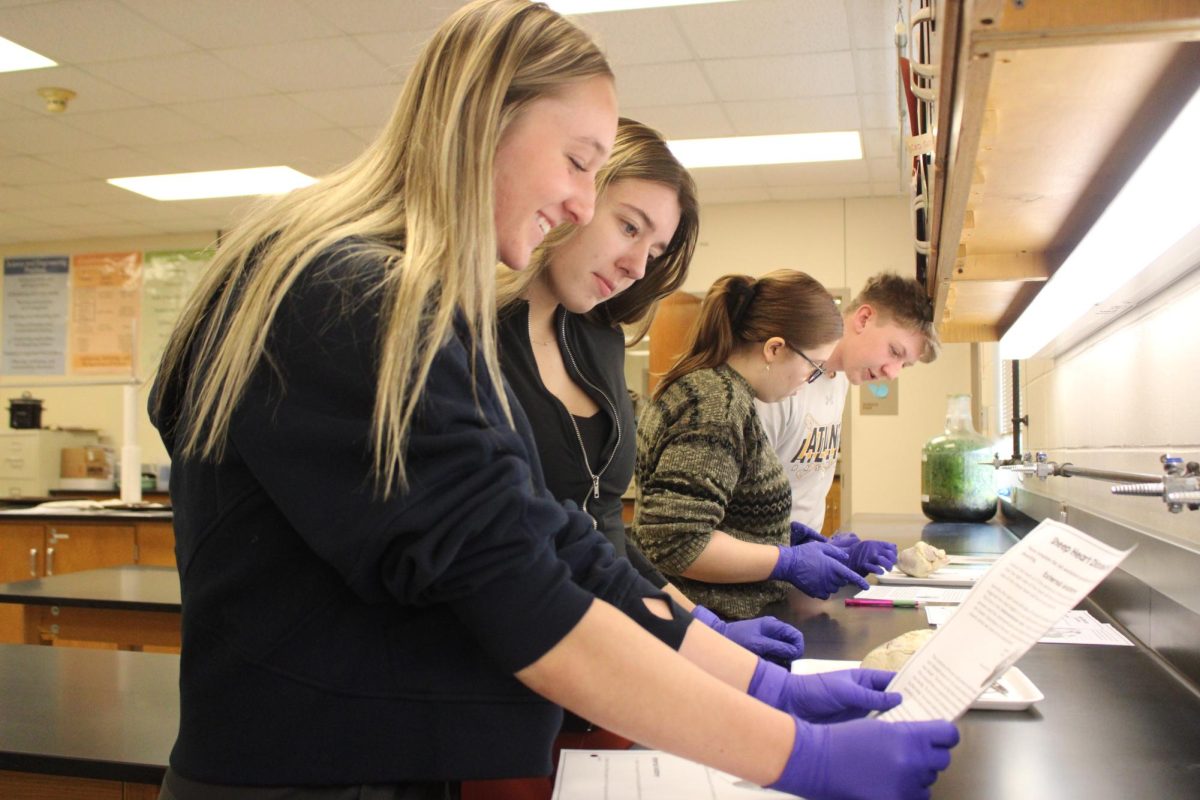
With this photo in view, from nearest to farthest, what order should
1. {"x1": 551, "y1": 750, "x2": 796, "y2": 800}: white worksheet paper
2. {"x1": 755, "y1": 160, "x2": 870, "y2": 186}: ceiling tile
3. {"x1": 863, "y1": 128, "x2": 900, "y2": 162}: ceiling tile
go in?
{"x1": 551, "y1": 750, "x2": 796, "y2": 800}: white worksheet paper → {"x1": 863, "y1": 128, "x2": 900, "y2": 162}: ceiling tile → {"x1": 755, "y1": 160, "x2": 870, "y2": 186}: ceiling tile

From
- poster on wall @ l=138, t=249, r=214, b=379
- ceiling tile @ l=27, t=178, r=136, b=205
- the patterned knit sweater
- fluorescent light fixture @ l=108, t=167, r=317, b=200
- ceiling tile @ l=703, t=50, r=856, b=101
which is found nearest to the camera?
the patterned knit sweater

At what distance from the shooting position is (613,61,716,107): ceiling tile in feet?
12.9

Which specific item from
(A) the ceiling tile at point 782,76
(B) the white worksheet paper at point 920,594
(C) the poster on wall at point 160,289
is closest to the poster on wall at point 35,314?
(C) the poster on wall at point 160,289

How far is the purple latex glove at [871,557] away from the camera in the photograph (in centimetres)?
188

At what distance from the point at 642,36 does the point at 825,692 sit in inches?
122

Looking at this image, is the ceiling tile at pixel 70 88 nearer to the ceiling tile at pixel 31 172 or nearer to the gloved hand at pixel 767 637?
the ceiling tile at pixel 31 172

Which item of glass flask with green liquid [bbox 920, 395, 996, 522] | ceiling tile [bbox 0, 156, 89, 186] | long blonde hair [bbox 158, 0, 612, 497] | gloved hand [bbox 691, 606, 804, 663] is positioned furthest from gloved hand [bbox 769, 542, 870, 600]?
ceiling tile [bbox 0, 156, 89, 186]

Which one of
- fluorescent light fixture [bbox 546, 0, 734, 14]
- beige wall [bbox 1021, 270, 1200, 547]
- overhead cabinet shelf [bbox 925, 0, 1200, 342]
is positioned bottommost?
beige wall [bbox 1021, 270, 1200, 547]

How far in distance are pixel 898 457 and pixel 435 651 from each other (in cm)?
549

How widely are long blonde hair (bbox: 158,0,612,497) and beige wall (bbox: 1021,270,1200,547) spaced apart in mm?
925

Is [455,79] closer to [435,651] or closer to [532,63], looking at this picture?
[532,63]

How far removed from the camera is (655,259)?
1518 mm

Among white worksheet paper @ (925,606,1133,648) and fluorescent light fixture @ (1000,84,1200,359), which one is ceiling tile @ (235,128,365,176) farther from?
white worksheet paper @ (925,606,1133,648)

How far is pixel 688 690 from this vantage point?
69cm
